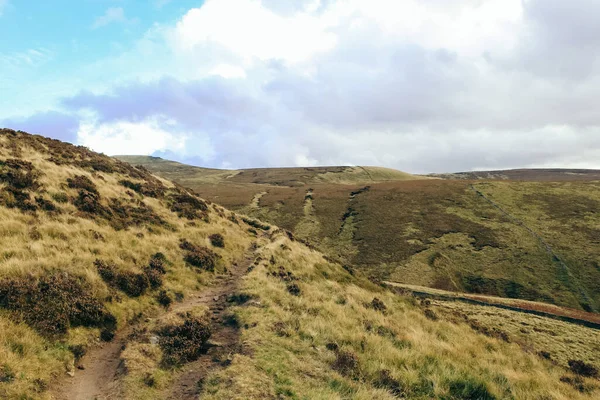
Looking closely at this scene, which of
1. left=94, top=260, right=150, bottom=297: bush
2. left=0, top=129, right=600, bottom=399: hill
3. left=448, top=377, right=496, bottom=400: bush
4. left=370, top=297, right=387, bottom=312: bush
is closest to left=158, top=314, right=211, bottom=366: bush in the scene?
left=0, top=129, right=600, bottom=399: hill

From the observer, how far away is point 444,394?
11938 millimetres

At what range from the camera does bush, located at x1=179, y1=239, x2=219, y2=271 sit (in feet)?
75.3

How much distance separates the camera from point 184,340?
13031 mm

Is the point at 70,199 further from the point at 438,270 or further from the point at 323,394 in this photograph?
the point at 438,270

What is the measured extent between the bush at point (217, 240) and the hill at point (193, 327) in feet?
0.39

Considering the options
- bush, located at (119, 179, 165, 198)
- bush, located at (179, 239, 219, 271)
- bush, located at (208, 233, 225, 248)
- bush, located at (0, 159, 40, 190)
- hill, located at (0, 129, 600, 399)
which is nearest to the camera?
hill, located at (0, 129, 600, 399)

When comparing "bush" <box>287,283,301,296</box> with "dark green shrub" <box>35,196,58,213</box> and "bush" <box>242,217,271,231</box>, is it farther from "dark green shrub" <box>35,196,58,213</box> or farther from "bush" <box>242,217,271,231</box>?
"bush" <box>242,217,271,231</box>

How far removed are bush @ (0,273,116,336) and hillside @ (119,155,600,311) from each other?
95.9ft

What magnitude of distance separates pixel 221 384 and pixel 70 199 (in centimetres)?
1986

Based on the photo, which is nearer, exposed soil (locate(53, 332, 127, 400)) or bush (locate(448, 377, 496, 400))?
exposed soil (locate(53, 332, 127, 400))

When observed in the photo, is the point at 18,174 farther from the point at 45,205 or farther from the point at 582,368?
the point at 582,368

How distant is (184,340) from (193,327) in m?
0.90

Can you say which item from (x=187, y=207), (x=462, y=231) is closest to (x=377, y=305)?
(x=187, y=207)

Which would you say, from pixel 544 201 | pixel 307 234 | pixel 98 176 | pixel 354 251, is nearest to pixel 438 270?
pixel 354 251
